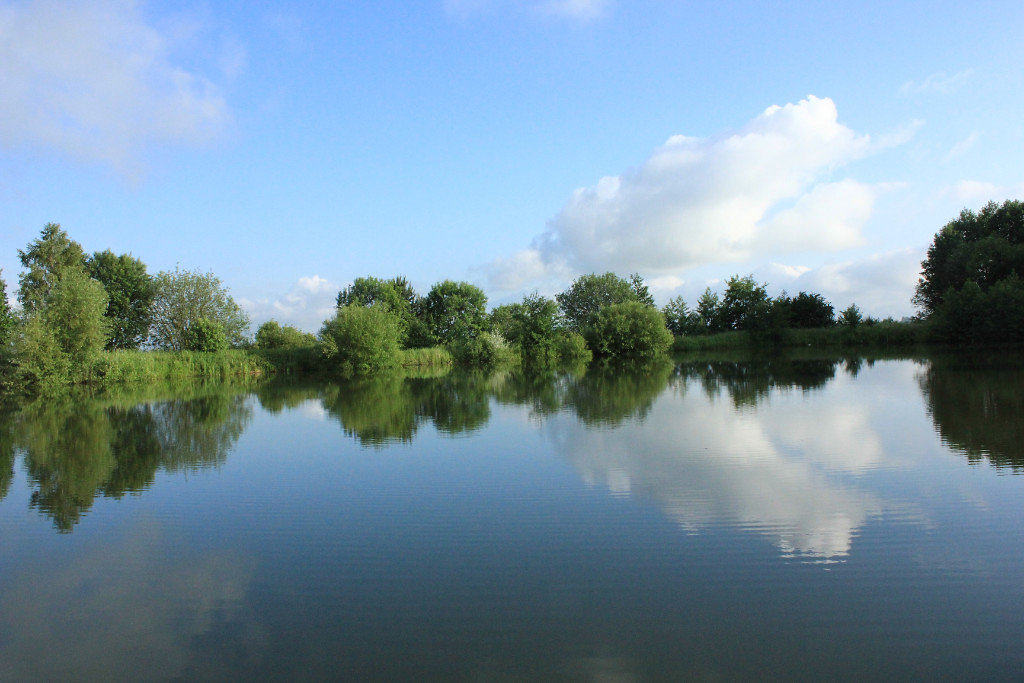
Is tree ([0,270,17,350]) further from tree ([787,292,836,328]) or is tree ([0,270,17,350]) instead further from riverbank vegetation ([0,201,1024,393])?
tree ([787,292,836,328])

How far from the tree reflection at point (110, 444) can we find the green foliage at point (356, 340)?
17.9 m

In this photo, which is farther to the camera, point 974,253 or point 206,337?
point 974,253

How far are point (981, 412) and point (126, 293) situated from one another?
50.4 metres

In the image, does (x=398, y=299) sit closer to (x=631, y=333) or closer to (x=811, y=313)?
(x=631, y=333)

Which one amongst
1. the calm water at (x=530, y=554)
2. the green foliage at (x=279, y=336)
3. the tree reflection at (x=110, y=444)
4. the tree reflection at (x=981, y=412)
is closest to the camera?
the calm water at (x=530, y=554)

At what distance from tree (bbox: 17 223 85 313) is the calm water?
3191 cm

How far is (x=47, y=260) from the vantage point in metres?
38.3

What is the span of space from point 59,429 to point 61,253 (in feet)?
100

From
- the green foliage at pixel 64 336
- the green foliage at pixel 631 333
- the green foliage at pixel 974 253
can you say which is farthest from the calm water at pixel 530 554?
the green foliage at pixel 974 253

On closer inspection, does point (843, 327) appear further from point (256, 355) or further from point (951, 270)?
point (256, 355)

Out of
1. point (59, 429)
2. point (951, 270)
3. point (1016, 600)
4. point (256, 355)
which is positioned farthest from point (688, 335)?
point (1016, 600)

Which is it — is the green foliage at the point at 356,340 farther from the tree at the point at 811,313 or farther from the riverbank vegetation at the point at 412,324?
the tree at the point at 811,313

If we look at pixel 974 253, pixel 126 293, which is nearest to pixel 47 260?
pixel 126 293

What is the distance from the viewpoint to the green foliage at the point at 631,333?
161 ft
